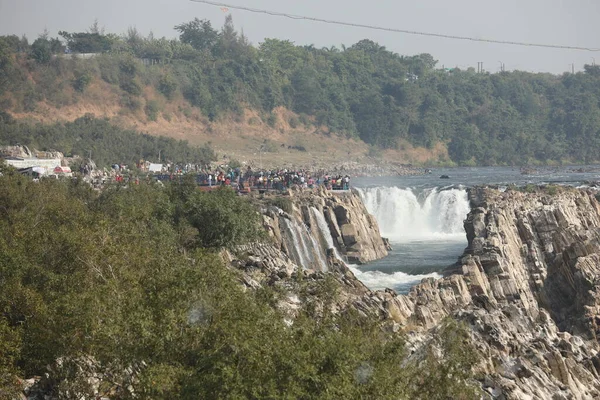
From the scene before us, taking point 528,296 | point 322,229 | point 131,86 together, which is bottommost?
point 528,296

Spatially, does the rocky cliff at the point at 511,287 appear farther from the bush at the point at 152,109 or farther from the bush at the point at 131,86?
the bush at the point at 131,86

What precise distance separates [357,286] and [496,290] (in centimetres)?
666

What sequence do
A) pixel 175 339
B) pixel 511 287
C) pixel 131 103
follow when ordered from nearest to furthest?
pixel 175 339
pixel 511 287
pixel 131 103

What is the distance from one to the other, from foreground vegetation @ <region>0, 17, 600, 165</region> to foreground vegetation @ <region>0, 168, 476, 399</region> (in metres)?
85.1

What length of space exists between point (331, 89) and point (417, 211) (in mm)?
87354

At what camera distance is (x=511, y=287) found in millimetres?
43344

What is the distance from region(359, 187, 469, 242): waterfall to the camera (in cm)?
7519

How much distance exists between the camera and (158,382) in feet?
62.2

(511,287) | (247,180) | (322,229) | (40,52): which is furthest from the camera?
(40,52)

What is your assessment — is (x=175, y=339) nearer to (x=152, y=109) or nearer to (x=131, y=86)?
(x=152, y=109)

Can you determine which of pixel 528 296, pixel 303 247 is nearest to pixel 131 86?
pixel 303 247

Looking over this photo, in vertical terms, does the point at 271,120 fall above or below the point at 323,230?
above

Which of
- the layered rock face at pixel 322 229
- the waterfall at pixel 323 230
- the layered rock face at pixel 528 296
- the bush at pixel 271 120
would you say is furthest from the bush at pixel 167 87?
the waterfall at pixel 323 230

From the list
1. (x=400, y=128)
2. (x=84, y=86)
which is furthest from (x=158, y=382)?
(x=400, y=128)
